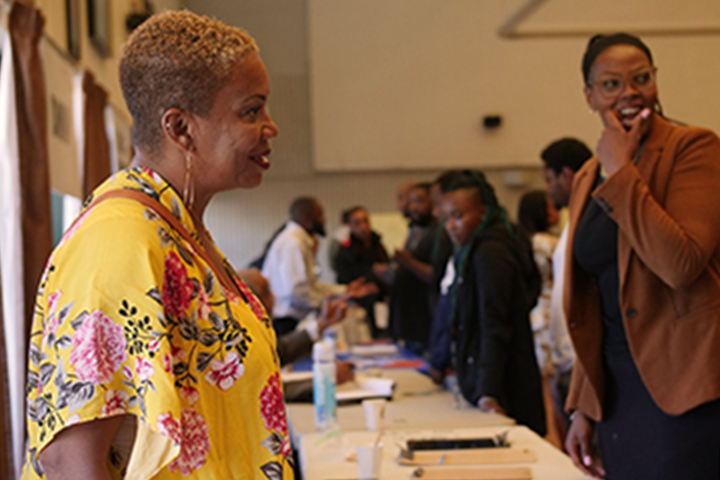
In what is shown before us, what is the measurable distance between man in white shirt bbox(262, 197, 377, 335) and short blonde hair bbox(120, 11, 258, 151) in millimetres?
3903

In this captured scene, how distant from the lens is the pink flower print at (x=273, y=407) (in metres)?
1.10

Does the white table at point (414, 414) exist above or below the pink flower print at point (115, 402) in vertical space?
below

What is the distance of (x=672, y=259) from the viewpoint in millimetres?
1580

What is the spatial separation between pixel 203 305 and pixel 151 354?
0.13 m

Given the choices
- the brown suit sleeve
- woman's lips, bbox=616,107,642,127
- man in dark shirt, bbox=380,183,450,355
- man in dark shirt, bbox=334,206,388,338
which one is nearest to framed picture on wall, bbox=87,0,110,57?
man in dark shirt, bbox=380,183,450,355

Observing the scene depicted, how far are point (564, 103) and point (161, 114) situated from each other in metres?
8.87

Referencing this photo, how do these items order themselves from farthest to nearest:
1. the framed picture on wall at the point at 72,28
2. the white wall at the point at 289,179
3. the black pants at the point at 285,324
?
1. the white wall at the point at 289,179
2. the black pants at the point at 285,324
3. the framed picture on wall at the point at 72,28

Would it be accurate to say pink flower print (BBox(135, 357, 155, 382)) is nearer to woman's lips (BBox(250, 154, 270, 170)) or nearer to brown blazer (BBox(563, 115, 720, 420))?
woman's lips (BBox(250, 154, 270, 170))

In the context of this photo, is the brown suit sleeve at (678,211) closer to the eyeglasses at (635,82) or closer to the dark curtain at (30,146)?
the eyeglasses at (635,82)

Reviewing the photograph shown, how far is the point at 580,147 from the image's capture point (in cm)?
345

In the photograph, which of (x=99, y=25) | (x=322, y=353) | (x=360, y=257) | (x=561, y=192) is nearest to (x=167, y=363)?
(x=322, y=353)

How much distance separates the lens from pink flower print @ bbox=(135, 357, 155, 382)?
37.0 inches

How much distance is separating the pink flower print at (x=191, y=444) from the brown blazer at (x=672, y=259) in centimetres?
101

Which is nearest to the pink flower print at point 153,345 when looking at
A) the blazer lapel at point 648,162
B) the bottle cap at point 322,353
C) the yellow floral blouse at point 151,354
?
the yellow floral blouse at point 151,354
